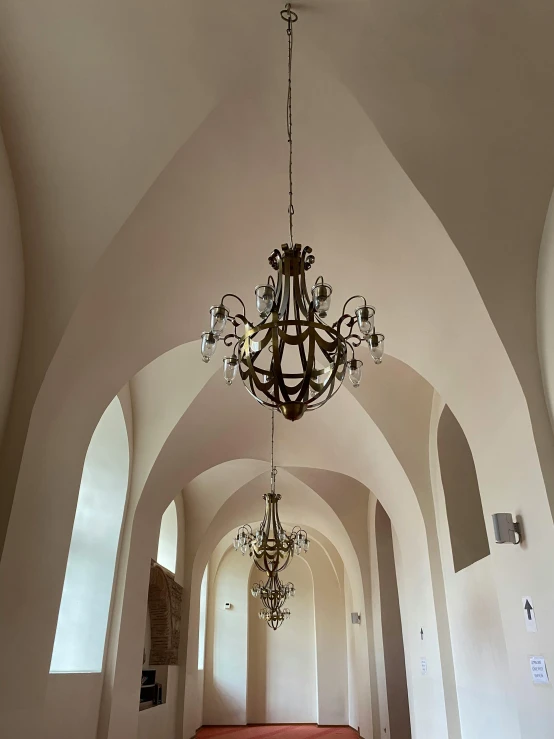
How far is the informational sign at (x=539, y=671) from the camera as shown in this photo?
10.0 feet

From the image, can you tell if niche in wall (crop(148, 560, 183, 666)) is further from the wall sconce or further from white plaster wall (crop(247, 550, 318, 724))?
white plaster wall (crop(247, 550, 318, 724))

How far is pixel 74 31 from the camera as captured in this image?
2682mm

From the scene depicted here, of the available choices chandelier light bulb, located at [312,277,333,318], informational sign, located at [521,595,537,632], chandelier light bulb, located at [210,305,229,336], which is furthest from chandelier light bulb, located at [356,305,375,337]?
informational sign, located at [521,595,537,632]

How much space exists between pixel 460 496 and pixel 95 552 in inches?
153

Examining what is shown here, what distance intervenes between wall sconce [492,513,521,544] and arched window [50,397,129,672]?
12.9ft

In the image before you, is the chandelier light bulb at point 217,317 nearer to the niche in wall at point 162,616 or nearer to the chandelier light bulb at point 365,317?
the chandelier light bulb at point 365,317

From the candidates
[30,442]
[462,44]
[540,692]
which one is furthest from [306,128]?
[540,692]

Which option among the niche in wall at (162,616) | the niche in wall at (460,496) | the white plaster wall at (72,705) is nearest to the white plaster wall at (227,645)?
the niche in wall at (162,616)

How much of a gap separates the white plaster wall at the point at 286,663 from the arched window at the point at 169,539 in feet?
18.4

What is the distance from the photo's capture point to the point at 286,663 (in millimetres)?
13641

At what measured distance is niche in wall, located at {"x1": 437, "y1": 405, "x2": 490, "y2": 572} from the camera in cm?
530

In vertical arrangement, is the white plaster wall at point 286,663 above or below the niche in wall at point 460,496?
below

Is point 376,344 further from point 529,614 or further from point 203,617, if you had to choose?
point 203,617

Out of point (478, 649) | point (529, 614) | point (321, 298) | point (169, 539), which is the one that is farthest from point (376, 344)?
point (169, 539)
